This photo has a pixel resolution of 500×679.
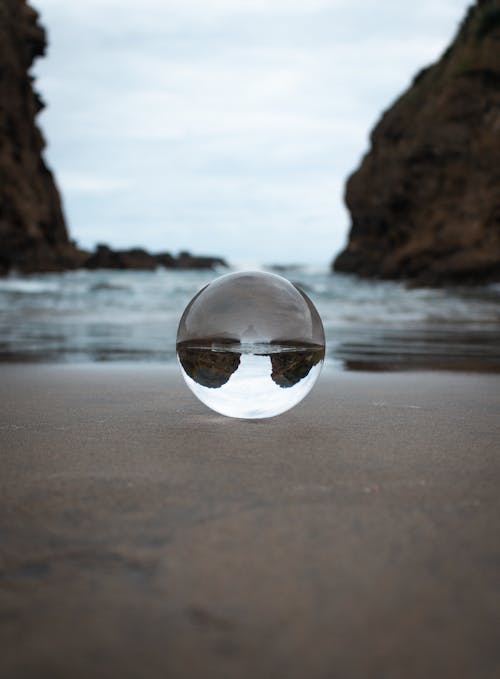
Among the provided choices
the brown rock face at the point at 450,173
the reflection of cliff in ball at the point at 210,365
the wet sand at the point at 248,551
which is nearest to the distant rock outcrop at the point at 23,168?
the brown rock face at the point at 450,173

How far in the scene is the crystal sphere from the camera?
1.86 metres

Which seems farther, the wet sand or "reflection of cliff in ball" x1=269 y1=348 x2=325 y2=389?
"reflection of cliff in ball" x1=269 y1=348 x2=325 y2=389

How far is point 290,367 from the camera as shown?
187 cm

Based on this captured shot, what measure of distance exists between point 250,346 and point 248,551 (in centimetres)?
96

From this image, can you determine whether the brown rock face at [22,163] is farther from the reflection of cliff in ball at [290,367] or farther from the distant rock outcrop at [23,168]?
the reflection of cliff in ball at [290,367]

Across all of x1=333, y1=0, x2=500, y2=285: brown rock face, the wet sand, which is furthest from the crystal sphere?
x1=333, y1=0, x2=500, y2=285: brown rock face

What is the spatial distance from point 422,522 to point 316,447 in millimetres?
567

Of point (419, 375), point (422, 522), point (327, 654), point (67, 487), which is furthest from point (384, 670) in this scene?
point (419, 375)

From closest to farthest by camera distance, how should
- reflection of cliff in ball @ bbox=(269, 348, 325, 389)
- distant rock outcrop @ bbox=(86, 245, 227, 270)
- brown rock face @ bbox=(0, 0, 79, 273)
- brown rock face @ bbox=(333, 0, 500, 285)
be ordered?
reflection of cliff in ball @ bbox=(269, 348, 325, 389) → brown rock face @ bbox=(333, 0, 500, 285) → brown rock face @ bbox=(0, 0, 79, 273) → distant rock outcrop @ bbox=(86, 245, 227, 270)

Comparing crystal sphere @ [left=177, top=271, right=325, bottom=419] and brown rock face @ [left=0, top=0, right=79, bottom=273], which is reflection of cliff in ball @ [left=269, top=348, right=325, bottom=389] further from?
brown rock face @ [left=0, top=0, right=79, bottom=273]

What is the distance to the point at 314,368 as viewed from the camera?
6.42 ft

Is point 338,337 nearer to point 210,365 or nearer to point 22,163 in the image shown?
point 210,365

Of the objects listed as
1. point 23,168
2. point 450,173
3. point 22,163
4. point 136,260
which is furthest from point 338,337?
point 136,260

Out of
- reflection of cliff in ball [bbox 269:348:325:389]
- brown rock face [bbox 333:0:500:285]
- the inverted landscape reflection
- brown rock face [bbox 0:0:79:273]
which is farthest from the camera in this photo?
brown rock face [bbox 0:0:79:273]
